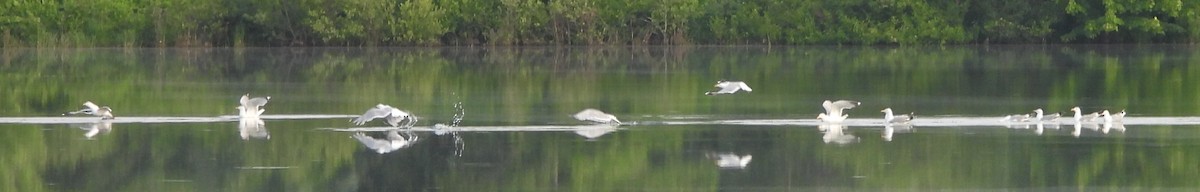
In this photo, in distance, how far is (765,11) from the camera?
60.1 m

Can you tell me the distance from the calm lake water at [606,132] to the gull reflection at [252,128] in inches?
4.2

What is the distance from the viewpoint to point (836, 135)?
57.7 ft

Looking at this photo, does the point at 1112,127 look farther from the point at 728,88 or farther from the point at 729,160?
the point at 728,88

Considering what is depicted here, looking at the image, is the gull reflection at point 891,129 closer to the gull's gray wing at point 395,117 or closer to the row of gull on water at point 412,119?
the row of gull on water at point 412,119

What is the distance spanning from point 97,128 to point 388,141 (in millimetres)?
3297

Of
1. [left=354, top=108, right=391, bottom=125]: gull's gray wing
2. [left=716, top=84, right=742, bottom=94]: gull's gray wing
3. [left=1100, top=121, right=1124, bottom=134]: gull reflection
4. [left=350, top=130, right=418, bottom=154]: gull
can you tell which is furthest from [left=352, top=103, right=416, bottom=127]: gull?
[left=716, top=84, right=742, bottom=94]: gull's gray wing

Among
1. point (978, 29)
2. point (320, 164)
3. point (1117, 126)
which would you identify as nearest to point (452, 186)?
point (320, 164)

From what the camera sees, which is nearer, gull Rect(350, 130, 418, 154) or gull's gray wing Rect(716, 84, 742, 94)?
gull Rect(350, 130, 418, 154)

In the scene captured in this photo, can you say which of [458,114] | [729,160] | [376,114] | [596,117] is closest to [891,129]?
[596,117]

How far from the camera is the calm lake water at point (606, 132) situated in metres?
13.7

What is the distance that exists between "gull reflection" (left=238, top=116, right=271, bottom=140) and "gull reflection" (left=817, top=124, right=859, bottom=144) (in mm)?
4432

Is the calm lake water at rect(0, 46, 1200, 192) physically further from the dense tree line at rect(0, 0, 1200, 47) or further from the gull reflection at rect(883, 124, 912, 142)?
the dense tree line at rect(0, 0, 1200, 47)

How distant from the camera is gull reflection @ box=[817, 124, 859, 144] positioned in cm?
1695

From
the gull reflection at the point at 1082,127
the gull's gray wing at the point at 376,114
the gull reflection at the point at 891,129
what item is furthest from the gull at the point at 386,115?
the gull reflection at the point at 1082,127
